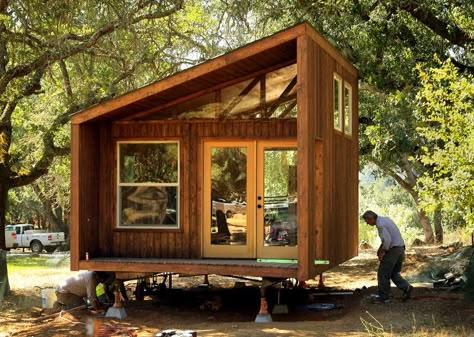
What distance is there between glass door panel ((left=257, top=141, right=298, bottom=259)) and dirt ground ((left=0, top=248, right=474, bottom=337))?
128cm

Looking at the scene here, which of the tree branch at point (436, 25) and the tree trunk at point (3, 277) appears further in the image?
the tree trunk at point (3, 277)

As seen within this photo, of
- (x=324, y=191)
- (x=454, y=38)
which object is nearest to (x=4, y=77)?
(x=324, y=191)

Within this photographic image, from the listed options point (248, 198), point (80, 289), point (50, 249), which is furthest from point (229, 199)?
point (50, 249)

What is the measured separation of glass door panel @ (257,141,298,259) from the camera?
12383mm

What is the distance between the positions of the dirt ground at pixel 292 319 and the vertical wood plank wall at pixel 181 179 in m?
1.19

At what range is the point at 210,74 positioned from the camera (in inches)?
471

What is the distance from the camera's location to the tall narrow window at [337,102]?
13.1m

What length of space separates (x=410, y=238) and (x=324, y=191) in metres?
28.2

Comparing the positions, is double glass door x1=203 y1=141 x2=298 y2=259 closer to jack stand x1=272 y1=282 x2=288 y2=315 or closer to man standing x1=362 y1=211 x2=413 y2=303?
jack stand x1=272 y1=282 x2=288 y2=315

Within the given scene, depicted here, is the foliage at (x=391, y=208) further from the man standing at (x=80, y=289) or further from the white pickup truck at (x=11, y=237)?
the man standing at (x=80, y=289)

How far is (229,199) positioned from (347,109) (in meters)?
3.39

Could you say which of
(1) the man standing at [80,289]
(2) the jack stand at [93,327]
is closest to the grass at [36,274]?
(1) the man standing at [80,289]

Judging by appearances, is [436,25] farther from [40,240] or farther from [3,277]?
[40,240]

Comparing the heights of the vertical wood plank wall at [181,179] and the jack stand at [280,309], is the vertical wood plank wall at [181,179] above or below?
above
